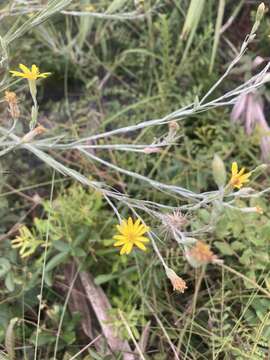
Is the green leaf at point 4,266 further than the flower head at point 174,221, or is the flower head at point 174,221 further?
the green leaf at point 4,266

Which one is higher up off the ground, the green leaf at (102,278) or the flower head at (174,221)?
the flower head at (174,221)

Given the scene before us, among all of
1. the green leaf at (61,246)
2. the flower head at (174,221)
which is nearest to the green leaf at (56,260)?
the green leaf at (61,246)

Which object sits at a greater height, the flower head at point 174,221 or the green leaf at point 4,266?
the flower head at point 174,221

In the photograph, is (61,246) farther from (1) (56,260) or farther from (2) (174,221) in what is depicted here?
(2) (174,221)

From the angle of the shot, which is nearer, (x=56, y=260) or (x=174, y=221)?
(x=174, y=221)

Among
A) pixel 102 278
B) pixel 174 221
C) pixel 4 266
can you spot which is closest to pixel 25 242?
pixel 4 266

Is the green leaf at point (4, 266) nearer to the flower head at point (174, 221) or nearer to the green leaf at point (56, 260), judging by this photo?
the green leaf at point (56, 260)

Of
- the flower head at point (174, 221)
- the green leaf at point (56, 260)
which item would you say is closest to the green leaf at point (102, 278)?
the green leaf at point (56, 260)

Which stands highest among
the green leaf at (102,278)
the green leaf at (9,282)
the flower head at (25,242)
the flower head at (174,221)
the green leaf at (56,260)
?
the flower head at (174,221)

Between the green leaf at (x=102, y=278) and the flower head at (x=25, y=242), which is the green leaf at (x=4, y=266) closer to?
the flower head at (x=25, y=242)

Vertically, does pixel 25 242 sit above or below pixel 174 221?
below

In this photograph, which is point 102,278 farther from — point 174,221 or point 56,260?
point 174,221

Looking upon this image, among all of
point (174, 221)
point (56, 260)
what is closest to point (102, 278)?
point (56, 260)
